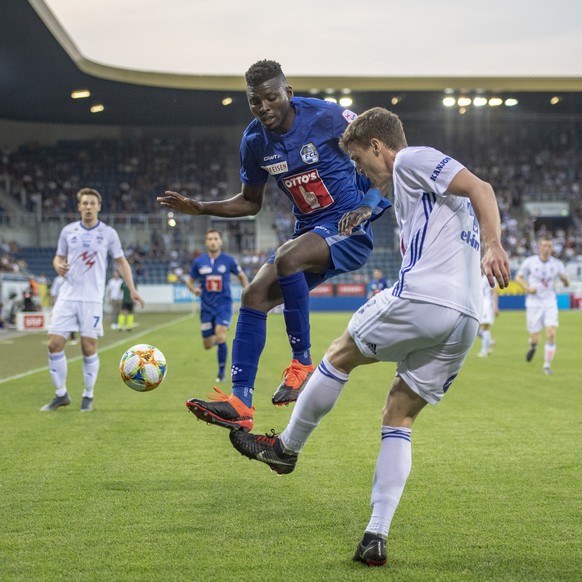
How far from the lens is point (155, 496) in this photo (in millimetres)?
5648

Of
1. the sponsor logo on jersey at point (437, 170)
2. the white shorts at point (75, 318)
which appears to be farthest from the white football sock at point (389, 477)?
the white shorts at point (75, 318)

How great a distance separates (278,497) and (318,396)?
1374 mm

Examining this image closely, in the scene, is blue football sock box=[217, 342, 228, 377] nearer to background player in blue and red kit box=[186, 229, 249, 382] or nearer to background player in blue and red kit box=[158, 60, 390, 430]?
background player in blue and red kit box=[186, 229, 249, 382]

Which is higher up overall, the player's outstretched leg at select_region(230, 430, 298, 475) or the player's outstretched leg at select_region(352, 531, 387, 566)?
the player's outstretched leg at select_region(230, 430, 298, 475)

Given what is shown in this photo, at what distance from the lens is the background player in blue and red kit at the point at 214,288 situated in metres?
14.8

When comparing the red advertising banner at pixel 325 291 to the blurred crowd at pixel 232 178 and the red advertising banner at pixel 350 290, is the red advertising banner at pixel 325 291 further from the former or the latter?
the blurred crowd at pixel 232 178

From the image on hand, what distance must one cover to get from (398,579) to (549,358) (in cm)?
1163

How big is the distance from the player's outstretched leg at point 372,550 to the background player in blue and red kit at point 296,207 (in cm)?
144

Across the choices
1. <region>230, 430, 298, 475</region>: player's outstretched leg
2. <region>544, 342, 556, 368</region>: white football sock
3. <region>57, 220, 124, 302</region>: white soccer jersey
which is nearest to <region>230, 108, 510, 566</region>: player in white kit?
<region>230, 430, 298, 475</region>: player's outstretched leg

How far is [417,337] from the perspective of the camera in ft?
13.7

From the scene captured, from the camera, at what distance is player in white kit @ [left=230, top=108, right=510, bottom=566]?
4016 mm

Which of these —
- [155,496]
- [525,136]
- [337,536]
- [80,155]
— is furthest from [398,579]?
[525,136]

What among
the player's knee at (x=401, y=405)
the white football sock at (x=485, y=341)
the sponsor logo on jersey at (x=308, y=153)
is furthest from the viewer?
the white football sock at (x=485, y=341)

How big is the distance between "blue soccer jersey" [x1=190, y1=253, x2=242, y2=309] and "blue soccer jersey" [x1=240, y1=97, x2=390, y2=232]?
30.0 ft
